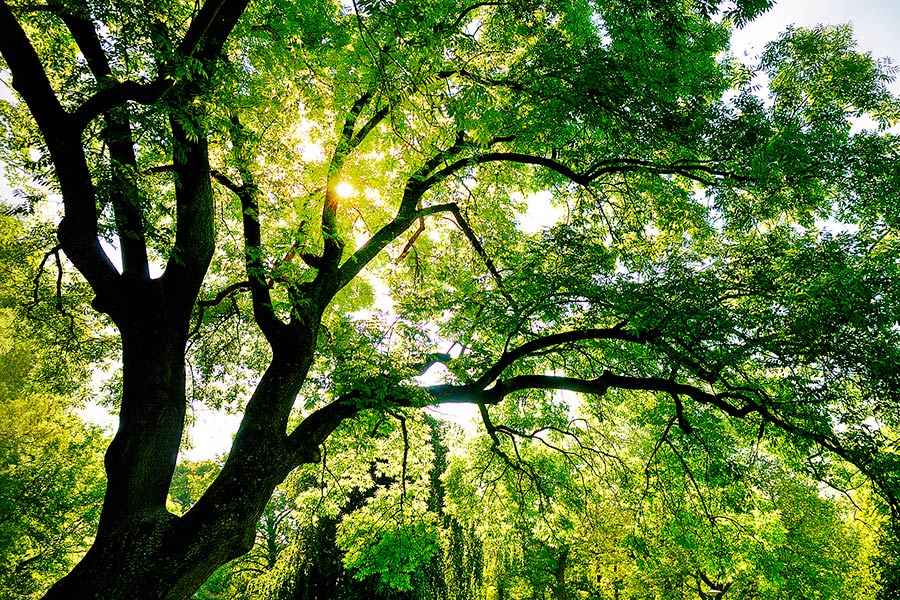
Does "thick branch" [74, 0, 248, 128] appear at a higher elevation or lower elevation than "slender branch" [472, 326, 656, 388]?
higher

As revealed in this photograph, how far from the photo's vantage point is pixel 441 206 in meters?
6.75

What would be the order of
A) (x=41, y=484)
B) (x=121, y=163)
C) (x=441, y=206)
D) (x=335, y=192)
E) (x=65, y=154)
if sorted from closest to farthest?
(x=65, y=154) → (x=121, y=163) → (x=335, y=192) → (x=441, y=206) → (x=41, y=484)

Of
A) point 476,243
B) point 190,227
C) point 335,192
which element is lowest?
point 190,227

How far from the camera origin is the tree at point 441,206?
3457 mm

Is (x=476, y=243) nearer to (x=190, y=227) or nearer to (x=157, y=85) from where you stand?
(x=190, y=227)

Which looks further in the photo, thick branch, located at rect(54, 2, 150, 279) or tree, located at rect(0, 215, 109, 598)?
tree, located at rect(0, 215, 109, 598)

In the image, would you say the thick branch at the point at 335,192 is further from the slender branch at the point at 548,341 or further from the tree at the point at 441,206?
the slender branch at the point at 548,341

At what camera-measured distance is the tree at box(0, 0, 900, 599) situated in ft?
11.3

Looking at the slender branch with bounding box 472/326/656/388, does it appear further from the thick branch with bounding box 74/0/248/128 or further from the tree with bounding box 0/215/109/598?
A: the tree with bounding box 0/215/109/598

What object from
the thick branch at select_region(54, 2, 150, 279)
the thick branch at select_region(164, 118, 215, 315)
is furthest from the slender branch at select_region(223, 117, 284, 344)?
the thick branch at select_region(54, 2, 150, 279)

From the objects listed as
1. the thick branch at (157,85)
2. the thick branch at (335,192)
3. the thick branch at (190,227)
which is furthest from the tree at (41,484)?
the thick branch at (157,85)

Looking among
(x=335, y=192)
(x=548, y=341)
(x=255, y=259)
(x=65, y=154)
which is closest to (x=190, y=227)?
(x=255, y=259)

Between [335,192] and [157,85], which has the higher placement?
[335,192]

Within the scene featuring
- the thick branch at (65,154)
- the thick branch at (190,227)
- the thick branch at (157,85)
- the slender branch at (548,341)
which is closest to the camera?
the thick branch at (157,85)
